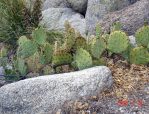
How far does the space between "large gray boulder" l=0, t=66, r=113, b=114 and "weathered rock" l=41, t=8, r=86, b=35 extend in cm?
478

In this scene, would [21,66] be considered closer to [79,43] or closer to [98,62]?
[79,43]

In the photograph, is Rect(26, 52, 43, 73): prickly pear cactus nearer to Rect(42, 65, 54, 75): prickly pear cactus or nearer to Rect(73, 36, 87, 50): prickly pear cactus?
Rect(42, 65, 54, 75): prickly pear cactus

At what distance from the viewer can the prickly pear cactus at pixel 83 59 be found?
Result: 5.98 metres

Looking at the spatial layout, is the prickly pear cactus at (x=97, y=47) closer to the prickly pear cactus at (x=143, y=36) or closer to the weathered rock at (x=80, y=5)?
the prickly pear cactus at (x=143, y=36)

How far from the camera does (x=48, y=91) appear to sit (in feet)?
18.1

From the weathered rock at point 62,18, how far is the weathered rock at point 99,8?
343mm

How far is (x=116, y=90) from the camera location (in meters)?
5.71

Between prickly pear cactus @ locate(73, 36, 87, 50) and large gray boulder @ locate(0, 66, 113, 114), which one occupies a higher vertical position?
prickly pear cactus @ locate(73, 36, 87, 50)

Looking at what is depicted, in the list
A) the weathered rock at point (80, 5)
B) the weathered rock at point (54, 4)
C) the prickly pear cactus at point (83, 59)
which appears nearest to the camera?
the prickly pear cactus at point (83, 59)

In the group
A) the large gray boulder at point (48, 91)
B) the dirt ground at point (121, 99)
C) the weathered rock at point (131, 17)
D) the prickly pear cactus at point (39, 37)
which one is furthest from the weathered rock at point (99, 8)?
the large gray boulder at point (48, 91)

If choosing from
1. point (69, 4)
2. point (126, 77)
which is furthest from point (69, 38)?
point (69, 4)

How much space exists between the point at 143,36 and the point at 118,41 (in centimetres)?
40

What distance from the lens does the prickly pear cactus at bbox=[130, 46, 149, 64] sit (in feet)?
20.2

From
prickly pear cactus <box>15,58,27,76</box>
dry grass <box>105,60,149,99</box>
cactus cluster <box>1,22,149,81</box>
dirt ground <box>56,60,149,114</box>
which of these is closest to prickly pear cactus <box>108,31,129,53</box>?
cactus cluster <box>1,22,149,81</box>
